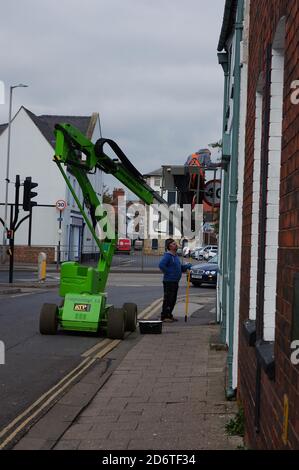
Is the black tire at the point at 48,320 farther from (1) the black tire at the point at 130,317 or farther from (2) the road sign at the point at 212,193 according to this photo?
(2) the road sign at the point at 212,193

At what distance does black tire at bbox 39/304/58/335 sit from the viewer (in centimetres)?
1210

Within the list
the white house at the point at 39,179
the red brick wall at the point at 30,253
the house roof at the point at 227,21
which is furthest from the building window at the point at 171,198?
the red brick wall at the point at 30,253

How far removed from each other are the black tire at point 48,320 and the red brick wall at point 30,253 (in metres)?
33.1


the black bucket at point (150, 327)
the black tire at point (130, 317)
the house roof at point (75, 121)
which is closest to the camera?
the black bucket at point (150, 327)

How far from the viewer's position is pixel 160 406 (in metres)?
6.85

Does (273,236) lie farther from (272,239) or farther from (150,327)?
(150,327)

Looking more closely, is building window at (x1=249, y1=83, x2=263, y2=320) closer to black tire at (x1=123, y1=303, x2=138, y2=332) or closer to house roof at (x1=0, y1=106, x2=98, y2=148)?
black tire at (x1=123, y1=303, x2=138, y2=332)

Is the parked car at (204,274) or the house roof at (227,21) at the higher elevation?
the house roof at (227,21)

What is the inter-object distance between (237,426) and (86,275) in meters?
7.13

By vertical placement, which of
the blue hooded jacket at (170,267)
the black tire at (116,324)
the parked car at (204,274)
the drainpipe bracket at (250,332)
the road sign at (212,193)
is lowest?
the black tire at (116,324)

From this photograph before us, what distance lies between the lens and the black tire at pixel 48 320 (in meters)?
12.1

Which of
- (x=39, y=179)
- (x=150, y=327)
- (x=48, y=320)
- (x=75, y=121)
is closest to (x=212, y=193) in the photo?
(x=150, y=327)

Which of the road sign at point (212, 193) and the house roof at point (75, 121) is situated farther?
the house roof at point (75, 121)
